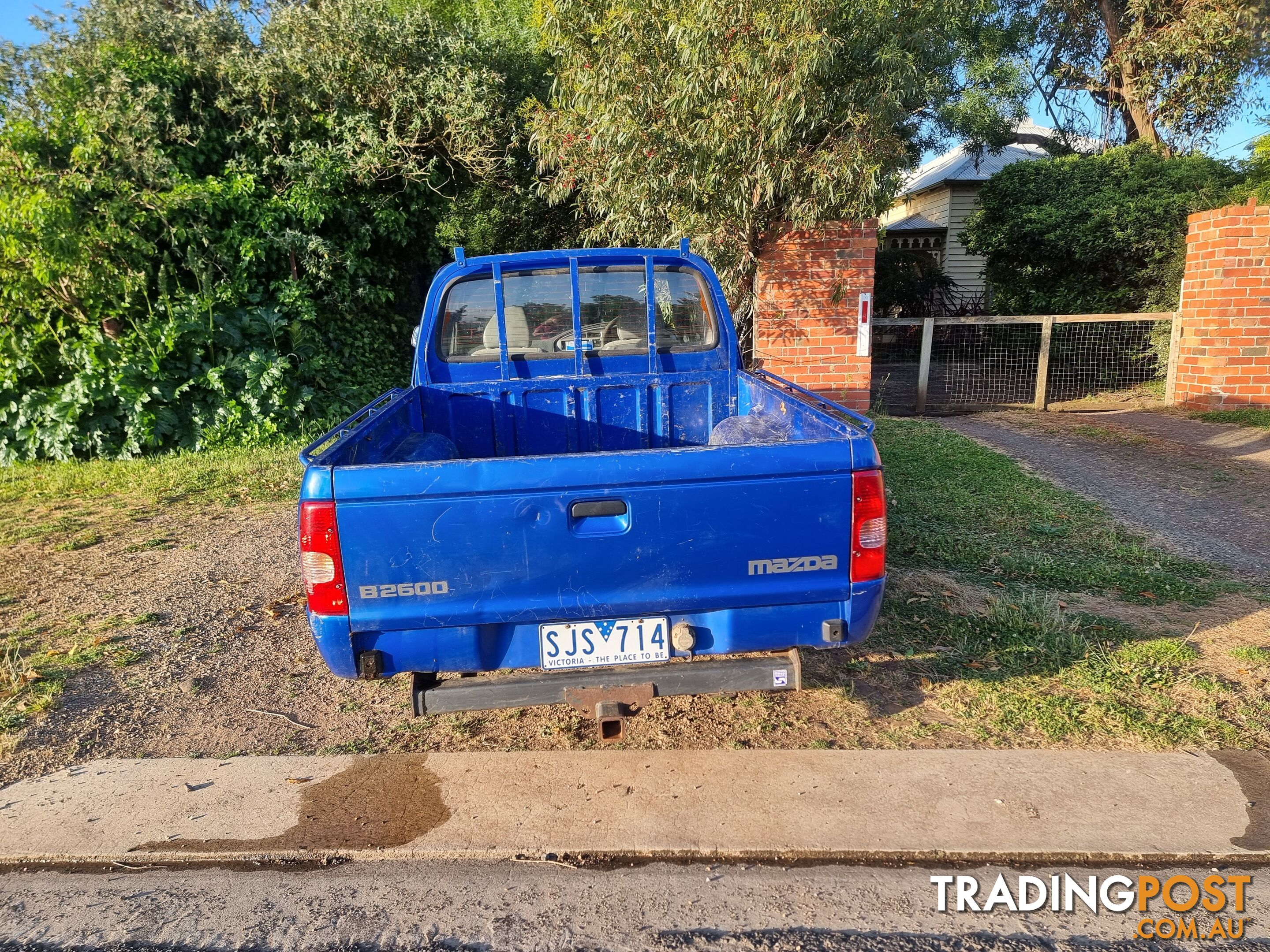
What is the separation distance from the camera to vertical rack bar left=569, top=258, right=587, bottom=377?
443 centimetres

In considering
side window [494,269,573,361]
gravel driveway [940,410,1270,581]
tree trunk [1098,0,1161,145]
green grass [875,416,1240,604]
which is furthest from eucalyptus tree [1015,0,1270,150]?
side window [494,269,573,361]

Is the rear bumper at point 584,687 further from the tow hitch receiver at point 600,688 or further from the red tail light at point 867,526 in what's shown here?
the red tail light at point 867,526

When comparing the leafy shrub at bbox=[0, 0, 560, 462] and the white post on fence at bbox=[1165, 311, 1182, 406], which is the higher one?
the leafy shrub at bbox=[0, 0, 560, 462]

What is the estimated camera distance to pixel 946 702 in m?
3.62

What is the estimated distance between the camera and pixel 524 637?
280cm

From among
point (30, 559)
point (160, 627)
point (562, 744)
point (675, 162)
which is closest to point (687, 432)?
point (562, 744)

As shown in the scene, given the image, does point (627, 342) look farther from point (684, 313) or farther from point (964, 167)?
point (964, 167)

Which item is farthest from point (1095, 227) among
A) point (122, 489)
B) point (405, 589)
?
point (122, 489)

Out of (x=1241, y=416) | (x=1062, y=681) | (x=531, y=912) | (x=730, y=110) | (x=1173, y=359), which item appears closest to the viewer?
(x=531, y=912)

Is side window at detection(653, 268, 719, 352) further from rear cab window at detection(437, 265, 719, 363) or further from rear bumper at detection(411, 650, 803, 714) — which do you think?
rear bumper at detection(411, 650, 803, 714)

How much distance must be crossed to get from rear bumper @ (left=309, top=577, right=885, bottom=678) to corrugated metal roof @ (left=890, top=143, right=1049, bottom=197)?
60.4ft

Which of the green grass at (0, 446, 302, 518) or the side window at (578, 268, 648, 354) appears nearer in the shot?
the side window at (578, 268, 648, 354)

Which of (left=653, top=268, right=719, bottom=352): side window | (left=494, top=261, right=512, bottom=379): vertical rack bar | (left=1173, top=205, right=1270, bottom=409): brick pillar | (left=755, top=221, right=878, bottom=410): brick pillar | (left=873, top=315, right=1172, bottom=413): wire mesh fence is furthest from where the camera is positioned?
(left=873, top=315, right=1172, bottom=413): wire mesh fence

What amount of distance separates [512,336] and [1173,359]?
31.3 feet
